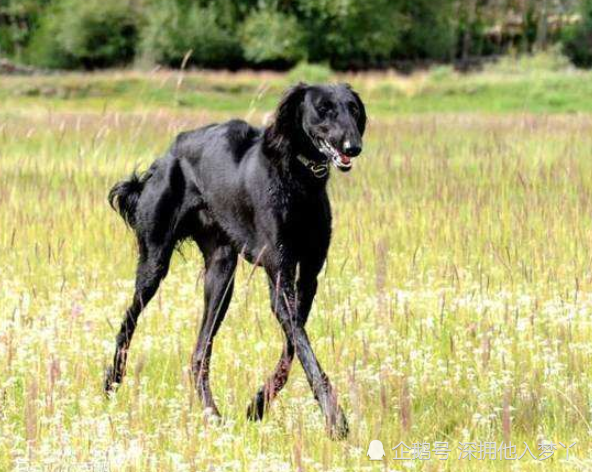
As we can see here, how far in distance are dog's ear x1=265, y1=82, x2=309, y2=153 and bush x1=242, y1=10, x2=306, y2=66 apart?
155ft

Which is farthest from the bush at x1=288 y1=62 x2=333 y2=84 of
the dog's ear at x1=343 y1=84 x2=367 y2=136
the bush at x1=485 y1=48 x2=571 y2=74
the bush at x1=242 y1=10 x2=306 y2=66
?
the dog's ear at x1=343 y1=84 x2=367 y2=136

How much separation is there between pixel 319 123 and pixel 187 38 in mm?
49156

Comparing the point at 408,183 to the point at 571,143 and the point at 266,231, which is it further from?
the point at 266,231

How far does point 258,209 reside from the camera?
6.03 m

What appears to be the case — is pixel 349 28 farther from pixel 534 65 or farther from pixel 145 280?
pixel 145 280

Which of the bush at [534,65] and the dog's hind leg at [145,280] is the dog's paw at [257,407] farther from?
the bush at [534,65]

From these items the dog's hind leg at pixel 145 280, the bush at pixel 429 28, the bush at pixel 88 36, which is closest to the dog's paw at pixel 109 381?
the dog's hind leg at pixel 145 280

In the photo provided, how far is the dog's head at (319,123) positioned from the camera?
18.3 feet

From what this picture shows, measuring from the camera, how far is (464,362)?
6707 mm

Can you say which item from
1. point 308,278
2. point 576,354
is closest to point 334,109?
point 308,278

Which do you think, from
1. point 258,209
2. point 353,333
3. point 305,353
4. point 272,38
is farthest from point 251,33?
point 305,353

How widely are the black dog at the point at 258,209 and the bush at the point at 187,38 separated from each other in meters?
47.1

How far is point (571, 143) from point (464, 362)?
9165mm

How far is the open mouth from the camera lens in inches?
215
